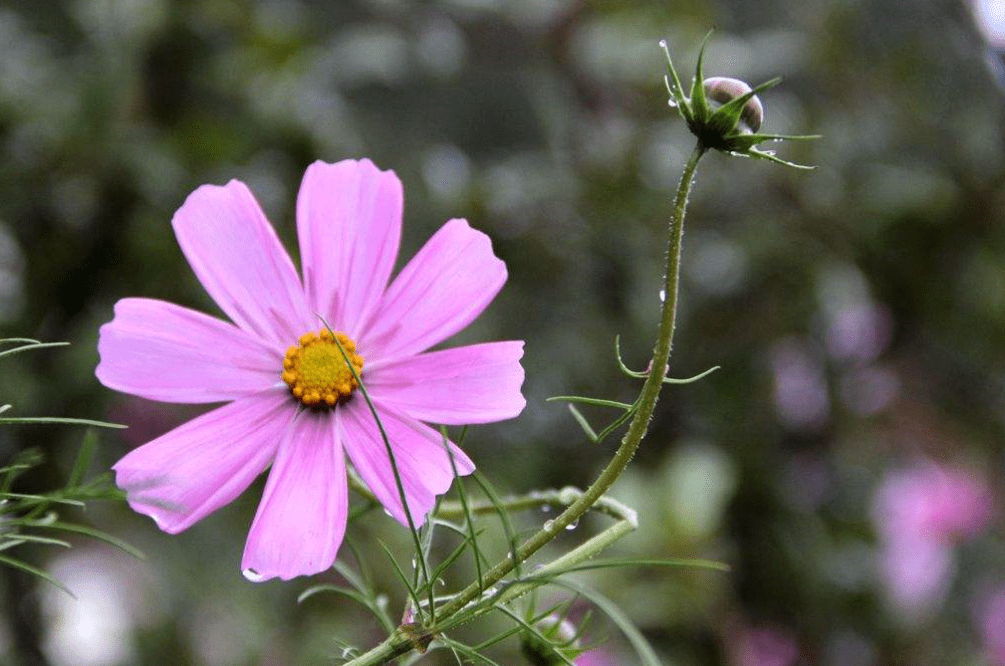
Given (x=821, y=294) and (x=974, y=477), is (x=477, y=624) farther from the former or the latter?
(x=974, y=477)

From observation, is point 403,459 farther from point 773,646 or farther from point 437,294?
point 773,646

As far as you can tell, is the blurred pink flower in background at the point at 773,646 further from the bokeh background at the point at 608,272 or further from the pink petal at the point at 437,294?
the pink petal at the point at 437,294

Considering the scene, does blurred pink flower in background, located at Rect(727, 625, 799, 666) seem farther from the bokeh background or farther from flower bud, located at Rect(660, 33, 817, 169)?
flower bud, located at Rect(660, 33, 817, 169)

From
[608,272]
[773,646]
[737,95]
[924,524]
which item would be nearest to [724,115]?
[737,95]

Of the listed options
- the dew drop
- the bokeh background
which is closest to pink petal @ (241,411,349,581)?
the dew drop

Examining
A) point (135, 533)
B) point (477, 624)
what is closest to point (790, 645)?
point (477, 624)

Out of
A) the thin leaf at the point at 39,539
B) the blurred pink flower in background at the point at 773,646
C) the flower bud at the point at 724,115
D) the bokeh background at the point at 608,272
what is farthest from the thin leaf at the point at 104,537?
the blurred pink flower in background at the point at 773,646
